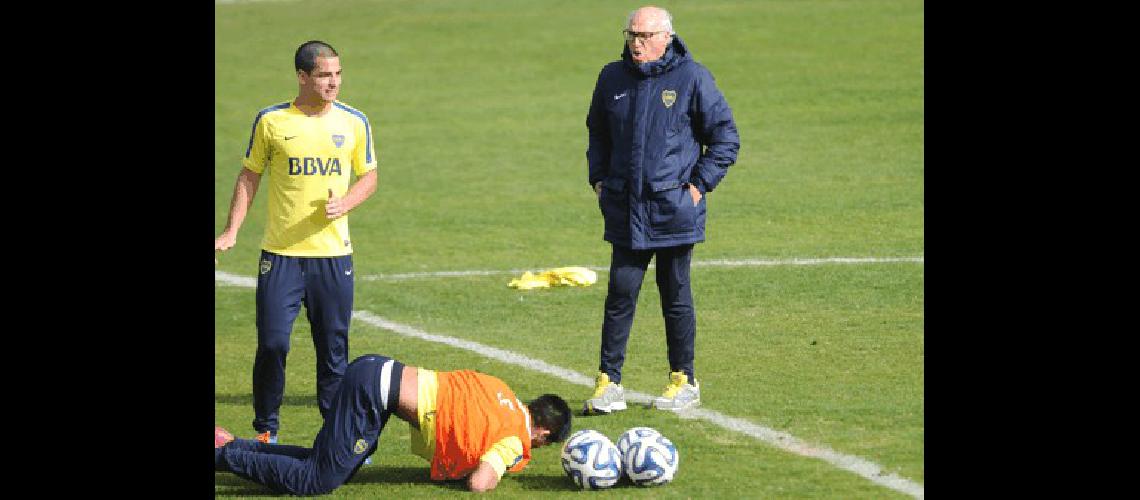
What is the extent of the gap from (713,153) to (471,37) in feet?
74.0

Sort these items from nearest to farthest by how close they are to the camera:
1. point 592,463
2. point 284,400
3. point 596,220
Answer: point 592,463 → point 284,400 → point 596,220

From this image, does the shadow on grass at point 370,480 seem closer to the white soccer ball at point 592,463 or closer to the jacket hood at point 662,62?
the white soccer ball at point 592,463

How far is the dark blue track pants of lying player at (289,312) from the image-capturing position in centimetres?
985

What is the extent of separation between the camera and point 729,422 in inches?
411

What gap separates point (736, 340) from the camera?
13.2 metres

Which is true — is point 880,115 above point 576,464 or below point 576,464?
above

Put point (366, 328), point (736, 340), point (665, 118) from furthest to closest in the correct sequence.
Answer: point (366, 328)
point (736, 340)
point (665, 118)

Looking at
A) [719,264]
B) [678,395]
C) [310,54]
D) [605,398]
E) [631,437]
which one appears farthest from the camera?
[719,264]

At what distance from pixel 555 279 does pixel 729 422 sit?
566 cm

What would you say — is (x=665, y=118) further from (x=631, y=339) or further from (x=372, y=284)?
(x=372, y=284)

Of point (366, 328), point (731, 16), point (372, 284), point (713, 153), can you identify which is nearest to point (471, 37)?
point (731, 16)

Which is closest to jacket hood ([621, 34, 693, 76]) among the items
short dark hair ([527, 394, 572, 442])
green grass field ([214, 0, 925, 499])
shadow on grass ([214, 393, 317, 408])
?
green grass field ([214, 0, 925, 499])

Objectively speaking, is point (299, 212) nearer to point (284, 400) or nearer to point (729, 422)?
point (284, 400)

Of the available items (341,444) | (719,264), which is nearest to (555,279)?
(719,264)
